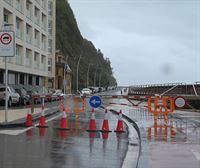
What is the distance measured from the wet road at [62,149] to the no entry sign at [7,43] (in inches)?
112

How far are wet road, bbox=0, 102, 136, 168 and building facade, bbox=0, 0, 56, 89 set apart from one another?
110 ft

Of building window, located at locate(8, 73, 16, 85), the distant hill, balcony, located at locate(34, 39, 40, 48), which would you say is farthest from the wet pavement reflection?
the distant hill

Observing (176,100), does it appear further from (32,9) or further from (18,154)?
(32,9)

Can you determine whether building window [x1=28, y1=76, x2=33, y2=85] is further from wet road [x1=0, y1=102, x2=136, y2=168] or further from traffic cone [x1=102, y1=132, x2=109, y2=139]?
Answer: traffic cone [x1=102, y1=132, x2=109, y2=139]

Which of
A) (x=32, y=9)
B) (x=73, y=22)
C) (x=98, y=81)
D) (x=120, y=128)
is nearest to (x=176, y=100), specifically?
(x=120, y=128)

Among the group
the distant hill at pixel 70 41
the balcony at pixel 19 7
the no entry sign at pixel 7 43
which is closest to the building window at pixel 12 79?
the balcony at pixel 19 7

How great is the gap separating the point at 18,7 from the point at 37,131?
41.3 m

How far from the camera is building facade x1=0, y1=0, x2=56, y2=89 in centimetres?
5131

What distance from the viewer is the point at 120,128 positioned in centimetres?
1562

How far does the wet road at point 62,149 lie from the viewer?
30.1 feet

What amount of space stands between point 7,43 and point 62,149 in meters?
6.41

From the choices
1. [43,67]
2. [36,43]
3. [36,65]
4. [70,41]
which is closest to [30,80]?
[36,65]

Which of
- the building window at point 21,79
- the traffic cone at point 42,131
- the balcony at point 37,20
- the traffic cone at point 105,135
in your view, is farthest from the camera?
the balcony at point 37,20

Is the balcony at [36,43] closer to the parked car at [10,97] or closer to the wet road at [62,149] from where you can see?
the parked car at [10,97]
